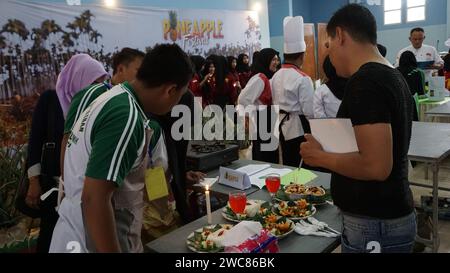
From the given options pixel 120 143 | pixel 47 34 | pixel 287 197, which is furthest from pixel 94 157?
pixel 47 34

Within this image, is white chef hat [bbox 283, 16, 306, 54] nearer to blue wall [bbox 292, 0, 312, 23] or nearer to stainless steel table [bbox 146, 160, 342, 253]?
stainless steel table [bbox 146, 160, 342, 253]

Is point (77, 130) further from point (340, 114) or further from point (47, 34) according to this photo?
point (47, 34)

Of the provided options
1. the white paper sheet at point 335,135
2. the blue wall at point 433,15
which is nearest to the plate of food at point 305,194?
the white paper sheet at point 335,135

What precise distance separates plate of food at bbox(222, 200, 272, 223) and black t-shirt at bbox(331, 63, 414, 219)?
0.35 meters

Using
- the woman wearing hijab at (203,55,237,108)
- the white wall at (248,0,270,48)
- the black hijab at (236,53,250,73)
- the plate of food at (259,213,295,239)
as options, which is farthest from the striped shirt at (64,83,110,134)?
the white wall at (248,0,270,48)

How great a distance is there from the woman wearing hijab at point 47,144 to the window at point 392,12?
10.3 m

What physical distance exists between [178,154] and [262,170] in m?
0.47

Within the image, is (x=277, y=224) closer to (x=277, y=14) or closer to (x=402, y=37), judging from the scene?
(x=277, y=14)

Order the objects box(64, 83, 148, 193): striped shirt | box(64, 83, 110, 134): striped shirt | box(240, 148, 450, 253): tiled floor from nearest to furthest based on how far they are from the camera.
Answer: box(64, 83, 148, 193): striped shirt → box(64, 83, 110, 134): striped shirt → box(240, 148, 450, 253): tiled floor

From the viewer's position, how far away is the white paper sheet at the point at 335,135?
41.9 inches

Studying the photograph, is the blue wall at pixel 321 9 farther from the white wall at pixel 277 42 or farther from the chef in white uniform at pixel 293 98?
the chef in white uniform at pixel 293 98

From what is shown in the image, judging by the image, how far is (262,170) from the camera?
2.09 meters

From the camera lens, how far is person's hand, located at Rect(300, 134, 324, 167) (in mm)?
1159

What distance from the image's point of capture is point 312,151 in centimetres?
118
